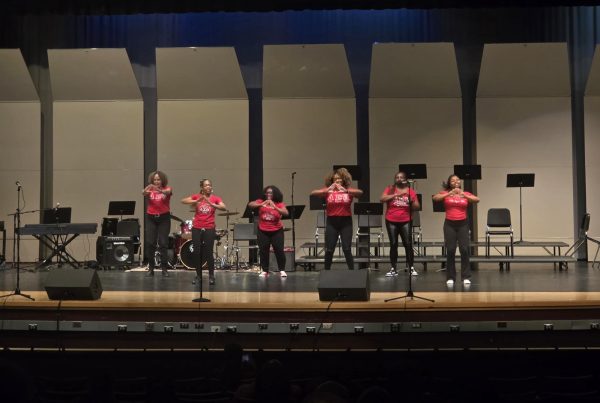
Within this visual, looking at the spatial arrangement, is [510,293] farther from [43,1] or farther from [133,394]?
[43,1]

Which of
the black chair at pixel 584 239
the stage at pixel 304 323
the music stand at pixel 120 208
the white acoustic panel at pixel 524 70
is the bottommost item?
the stage at pixel 304 323

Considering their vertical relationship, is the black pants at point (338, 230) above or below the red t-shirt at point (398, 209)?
below

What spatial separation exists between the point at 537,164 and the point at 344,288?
9591 mm

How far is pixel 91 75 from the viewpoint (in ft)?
53.8

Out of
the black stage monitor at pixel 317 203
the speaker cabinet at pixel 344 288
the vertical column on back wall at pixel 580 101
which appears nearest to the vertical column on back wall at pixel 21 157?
the black stage monitor at pixel 317 203

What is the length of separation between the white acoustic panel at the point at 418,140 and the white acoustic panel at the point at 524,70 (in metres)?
0.91

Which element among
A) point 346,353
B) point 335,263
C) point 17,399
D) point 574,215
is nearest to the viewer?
point 17,399

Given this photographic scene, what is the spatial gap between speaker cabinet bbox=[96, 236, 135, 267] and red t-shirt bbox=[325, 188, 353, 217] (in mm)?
5186

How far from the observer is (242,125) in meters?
16.6

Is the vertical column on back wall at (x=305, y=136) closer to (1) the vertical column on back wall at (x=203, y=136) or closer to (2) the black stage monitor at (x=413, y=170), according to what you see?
(1) the vertical column on back wall at (x=203, y=136)

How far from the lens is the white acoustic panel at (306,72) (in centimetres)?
1579

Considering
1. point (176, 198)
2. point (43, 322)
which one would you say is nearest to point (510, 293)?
point (43, 322)

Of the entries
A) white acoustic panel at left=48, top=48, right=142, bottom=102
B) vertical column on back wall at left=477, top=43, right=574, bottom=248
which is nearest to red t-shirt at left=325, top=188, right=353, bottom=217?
vertical column on back wall at left=477, top=43, right=574, bottom=248

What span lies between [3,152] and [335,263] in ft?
25.8
